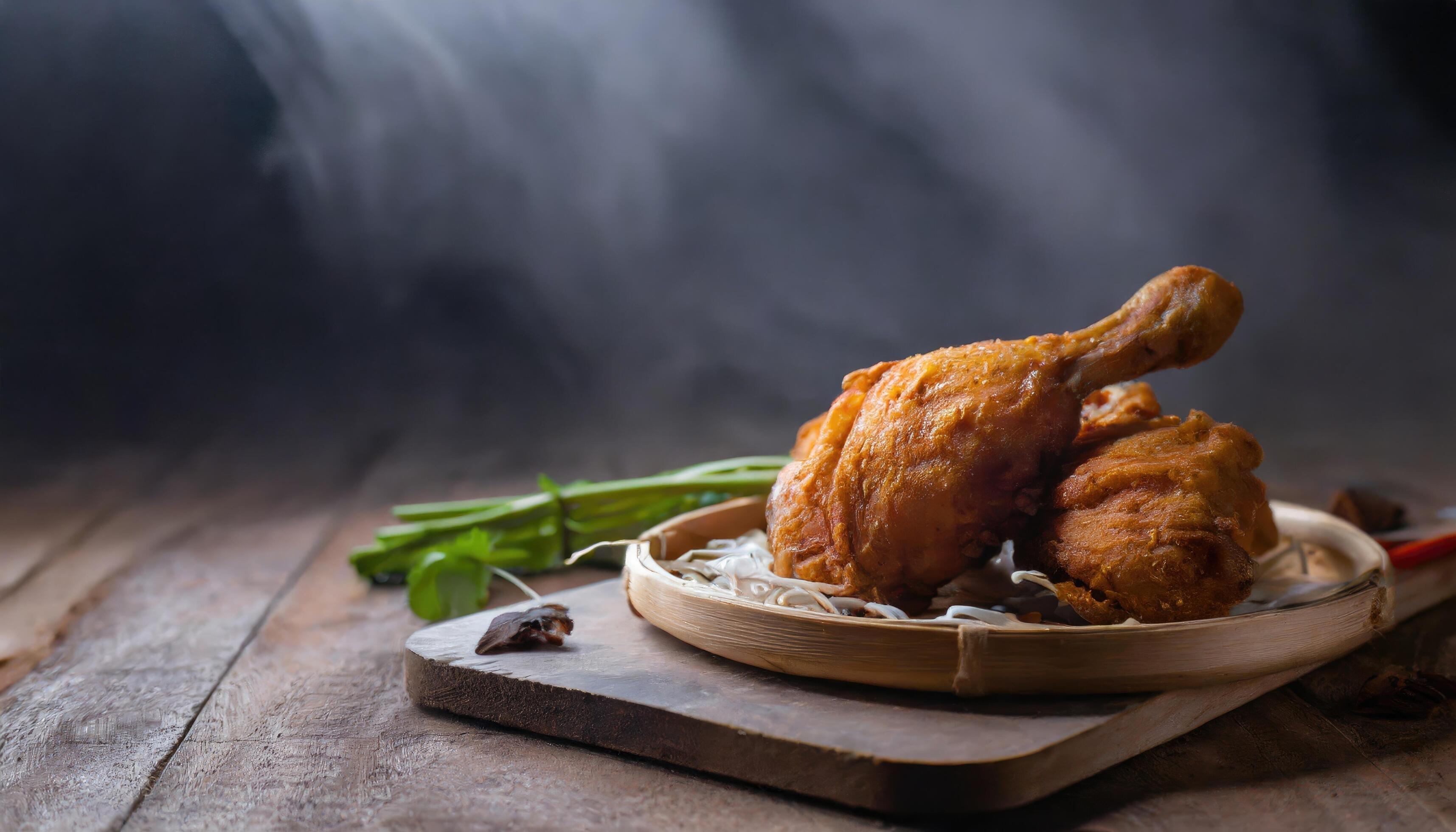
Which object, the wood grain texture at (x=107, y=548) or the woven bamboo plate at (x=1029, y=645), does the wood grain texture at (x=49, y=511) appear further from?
the woven bamboo plate at (x=1029, y=645)

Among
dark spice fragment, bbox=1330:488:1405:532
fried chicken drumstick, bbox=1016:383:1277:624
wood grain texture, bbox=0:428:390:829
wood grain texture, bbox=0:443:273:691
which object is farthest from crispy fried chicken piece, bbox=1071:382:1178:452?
wood grain texture, bbox=0:443:273:691

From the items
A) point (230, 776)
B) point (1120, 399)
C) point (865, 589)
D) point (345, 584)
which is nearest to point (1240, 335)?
point (1120, 399)

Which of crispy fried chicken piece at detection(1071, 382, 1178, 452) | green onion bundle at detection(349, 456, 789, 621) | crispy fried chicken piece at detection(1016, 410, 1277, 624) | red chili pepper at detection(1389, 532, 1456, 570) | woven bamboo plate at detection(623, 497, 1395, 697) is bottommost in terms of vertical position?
green onion bundle at detection(349, 456, 789, 621)

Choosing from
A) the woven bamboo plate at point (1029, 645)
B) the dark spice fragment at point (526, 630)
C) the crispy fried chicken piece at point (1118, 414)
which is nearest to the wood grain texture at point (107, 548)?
the dark spice fragment at point (526, 630)

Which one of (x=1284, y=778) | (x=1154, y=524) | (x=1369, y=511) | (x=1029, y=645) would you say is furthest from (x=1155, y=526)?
(x=1369, y=511)

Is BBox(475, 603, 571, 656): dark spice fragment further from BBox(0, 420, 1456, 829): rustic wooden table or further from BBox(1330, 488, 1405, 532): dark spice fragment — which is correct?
BBox(1330, 488, 1405, 532): dark spice fragment
